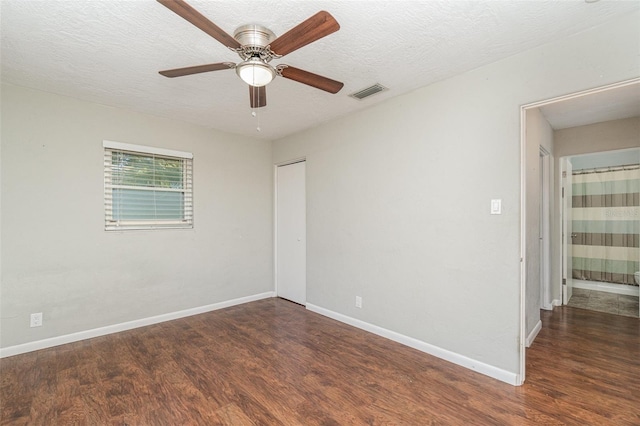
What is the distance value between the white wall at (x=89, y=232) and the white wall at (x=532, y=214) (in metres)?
3.55

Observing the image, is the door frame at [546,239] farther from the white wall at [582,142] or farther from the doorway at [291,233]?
the doorway at [291,233]

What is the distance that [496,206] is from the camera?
2342 millimetres

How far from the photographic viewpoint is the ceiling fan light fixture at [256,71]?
1.77 meters

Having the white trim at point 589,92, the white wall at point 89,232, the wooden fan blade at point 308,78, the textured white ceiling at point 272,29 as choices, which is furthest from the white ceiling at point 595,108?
the white wall at point 89,232

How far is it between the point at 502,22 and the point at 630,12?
0.72m

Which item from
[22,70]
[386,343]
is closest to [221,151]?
[22,70]

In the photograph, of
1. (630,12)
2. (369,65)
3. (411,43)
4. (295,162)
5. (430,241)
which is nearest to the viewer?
(630,12)

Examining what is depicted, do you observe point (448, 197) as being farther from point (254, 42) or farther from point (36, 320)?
point (36, 320)

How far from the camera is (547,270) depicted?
13.0ft

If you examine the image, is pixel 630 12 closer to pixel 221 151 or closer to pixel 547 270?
pixel 547 270

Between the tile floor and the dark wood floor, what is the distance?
709 mm

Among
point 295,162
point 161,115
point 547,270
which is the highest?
point 161,115

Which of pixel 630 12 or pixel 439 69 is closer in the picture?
pixel 630 12

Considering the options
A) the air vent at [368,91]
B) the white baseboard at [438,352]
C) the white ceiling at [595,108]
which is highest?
the air vent at [368,91]
